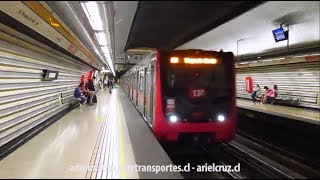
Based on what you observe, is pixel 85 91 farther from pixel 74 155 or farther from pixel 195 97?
pixel 74 155

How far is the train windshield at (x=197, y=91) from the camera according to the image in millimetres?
6035

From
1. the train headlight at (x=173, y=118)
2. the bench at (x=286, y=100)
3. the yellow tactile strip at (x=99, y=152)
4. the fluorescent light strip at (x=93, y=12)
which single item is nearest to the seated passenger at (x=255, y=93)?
the bench at (x=286, y=100)

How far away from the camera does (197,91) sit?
20.1 feet

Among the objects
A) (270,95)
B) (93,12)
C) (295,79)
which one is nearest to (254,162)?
(93,12)

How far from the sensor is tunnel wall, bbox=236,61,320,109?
1232cm

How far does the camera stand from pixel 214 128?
608cm

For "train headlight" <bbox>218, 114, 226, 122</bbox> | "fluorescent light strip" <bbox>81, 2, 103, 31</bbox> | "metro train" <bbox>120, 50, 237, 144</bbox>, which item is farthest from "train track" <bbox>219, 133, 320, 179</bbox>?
"fluorescent light strip" <bbox>81, 2, 103, 31</bbox>

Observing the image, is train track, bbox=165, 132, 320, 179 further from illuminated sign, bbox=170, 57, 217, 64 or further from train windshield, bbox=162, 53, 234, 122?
illuminated sign, bbox=170, 57, 217, 64

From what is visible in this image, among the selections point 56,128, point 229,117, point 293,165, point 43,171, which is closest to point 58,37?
point 56,128

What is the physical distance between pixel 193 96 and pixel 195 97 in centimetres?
5

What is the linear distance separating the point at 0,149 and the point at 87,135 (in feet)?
6.39

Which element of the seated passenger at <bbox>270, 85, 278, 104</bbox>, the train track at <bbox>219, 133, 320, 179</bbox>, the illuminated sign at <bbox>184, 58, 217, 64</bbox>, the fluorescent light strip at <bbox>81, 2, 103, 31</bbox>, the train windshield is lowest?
the train track at <bbox>219, 133, 320, 179</bbox>

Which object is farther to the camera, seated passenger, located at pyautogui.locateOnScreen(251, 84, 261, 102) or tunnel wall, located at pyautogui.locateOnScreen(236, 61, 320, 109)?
seated passenger, located at pyautogui.locateOnScreen(251, 84, 261, 102)

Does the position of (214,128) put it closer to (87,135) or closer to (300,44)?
(87,135)
